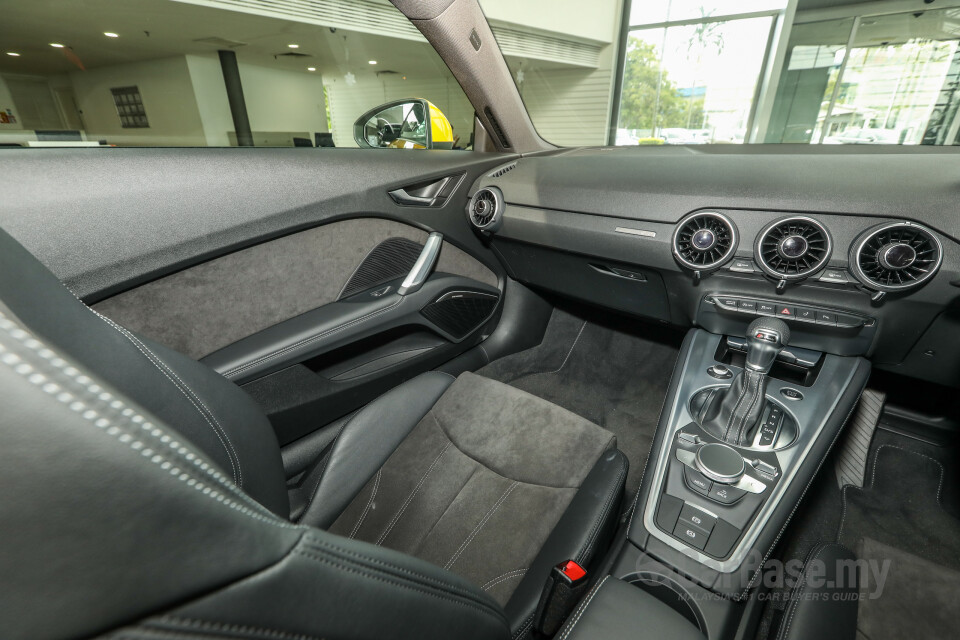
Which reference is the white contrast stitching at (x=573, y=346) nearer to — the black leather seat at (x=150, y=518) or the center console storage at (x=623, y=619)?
the center console storage at (x=623, y=619)

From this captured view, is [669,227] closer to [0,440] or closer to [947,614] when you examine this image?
[947,614]

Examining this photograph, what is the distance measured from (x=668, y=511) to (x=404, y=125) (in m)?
1.62

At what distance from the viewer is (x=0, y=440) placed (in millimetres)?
230

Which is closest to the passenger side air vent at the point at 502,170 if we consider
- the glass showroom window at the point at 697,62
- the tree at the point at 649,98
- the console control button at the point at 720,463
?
the console control button at the point at 720,463

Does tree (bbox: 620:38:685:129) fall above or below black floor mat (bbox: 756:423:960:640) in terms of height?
above

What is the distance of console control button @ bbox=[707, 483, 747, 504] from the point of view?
3.62ft

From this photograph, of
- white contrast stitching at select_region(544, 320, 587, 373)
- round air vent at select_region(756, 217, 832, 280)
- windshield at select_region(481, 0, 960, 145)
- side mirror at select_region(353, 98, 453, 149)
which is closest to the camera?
round air vent at select_region(756, 217, 832, 280)

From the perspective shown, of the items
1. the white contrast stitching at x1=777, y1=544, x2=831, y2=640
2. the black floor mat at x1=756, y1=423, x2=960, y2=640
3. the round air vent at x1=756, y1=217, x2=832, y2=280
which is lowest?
the black floor mat at x1=756, y1=423, x2=960, y2=640

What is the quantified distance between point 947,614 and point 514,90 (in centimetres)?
197

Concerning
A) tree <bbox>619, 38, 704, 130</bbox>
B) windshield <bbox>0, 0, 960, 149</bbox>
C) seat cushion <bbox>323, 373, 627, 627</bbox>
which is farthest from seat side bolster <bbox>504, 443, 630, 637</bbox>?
tree <bbox>619, 38, 704, 130</bbox>

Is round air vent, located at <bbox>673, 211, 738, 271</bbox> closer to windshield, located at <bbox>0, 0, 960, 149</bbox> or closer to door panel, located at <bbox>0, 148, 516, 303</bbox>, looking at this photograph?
windshield, located at <bbox>0, 0, 960, 149</bbox>

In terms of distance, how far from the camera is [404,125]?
191 cm

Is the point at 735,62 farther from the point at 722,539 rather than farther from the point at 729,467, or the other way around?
the point at 722,539

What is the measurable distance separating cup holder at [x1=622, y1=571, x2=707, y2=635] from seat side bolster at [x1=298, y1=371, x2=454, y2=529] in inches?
A: 26.6
